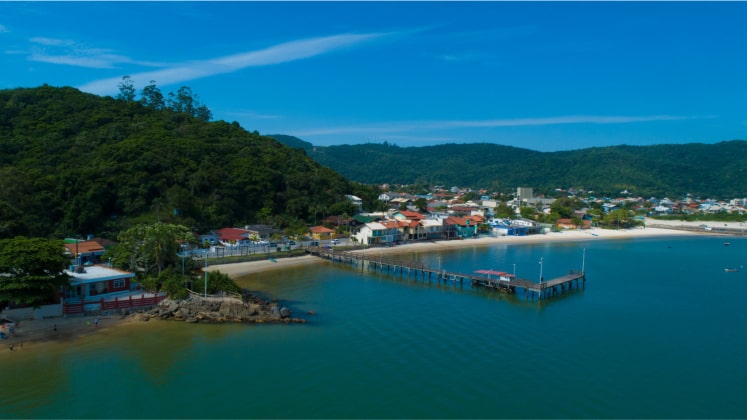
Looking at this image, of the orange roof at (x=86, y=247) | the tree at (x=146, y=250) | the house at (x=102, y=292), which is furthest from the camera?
the orange roof at (x=86, y=247)

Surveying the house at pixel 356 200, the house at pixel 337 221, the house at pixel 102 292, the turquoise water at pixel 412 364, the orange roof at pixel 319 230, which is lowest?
the turquoise water at pixel 412 364

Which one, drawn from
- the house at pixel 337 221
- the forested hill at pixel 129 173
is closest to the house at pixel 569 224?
the forested hill at pixel 129 173

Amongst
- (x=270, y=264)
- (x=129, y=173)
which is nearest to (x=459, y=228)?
(x=270, y=264)

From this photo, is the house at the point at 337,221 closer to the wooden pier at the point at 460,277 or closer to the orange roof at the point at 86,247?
the wooden pier at the point at 460,277

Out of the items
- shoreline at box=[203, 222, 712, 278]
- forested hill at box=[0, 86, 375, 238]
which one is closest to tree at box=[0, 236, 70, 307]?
shoreline at box=[203, 222, 712, 278]

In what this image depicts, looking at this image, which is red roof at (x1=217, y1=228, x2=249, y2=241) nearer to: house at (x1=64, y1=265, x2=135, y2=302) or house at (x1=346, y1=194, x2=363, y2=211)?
house at (x1=64, y1=265, x2=135, y2=302)
